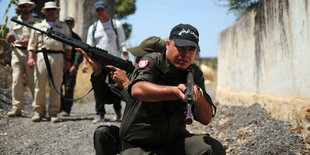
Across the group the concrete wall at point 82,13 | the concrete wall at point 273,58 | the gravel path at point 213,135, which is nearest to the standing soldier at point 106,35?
the gravel path at point 213,135

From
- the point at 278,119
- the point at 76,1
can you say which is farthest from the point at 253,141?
the point at 76,1

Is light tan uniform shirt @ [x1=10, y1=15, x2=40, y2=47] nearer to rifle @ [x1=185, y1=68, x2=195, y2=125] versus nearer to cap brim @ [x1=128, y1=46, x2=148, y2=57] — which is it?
cap brim @ [x1=128, y1=46, x2=148, y2=57]

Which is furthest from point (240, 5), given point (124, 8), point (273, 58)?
point (124, 8)

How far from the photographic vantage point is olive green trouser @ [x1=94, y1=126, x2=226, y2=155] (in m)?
2.44

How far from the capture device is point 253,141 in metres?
4.38

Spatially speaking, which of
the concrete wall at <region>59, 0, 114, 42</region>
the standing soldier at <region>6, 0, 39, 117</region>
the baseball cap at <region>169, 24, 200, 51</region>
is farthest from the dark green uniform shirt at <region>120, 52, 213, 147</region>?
the concrete wall at <region>59, 0, 114, 42</region>

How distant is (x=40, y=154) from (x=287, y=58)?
3.31 m

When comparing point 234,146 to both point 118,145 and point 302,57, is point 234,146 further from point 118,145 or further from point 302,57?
point 118,145

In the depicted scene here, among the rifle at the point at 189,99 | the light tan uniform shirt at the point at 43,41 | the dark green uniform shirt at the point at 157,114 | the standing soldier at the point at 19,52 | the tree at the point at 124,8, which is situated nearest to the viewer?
the rifle at the point at 189,99

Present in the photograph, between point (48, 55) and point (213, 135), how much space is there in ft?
9.84

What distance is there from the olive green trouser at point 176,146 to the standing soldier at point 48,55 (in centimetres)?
357

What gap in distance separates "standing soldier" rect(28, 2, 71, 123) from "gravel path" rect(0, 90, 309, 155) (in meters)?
0.33

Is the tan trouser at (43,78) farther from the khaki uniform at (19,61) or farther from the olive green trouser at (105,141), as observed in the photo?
the olive green trouser at (105,141)

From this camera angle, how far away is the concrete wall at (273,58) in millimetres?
4262
